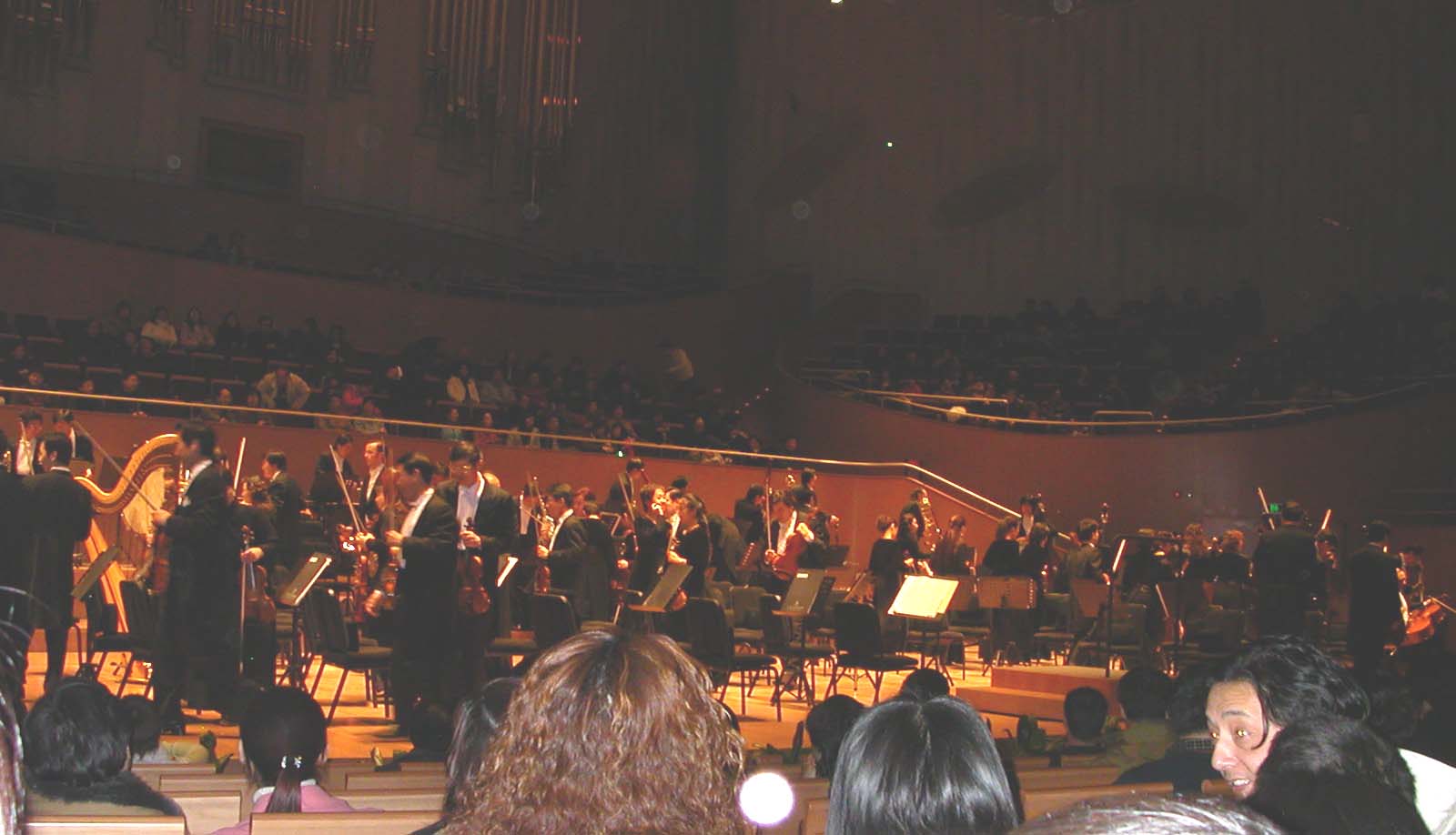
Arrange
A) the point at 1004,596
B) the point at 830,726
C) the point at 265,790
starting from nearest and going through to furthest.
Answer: the point at 265,790
the point at 830,726
the point at 1004,596

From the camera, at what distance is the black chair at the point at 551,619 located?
912 cm

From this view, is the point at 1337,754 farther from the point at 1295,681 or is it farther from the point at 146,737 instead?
the point at 146,737

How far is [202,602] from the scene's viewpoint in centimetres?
763

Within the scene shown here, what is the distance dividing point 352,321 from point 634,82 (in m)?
7.07

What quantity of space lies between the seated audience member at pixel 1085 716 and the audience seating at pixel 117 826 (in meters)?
3.67

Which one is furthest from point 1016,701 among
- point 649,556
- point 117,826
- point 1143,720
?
point 117,826

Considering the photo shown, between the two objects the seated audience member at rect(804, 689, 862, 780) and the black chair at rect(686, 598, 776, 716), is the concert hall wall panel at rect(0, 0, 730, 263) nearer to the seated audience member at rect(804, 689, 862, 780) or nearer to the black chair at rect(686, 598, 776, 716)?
the black chair at rect(686, 598, 776, 716)

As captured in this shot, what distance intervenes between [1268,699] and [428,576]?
5.49 meters

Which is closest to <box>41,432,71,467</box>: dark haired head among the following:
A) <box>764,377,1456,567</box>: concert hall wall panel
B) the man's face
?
the man's face

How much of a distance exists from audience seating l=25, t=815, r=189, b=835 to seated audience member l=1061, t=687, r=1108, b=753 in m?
3.67

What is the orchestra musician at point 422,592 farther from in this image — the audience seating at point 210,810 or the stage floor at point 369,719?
the audience seating at point 210,810

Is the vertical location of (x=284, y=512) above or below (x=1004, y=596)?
above

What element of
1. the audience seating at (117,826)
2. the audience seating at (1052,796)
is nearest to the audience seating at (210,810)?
the audience seating at (117,826)

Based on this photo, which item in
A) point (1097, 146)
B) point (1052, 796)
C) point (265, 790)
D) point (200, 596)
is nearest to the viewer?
point (1052, 796)
